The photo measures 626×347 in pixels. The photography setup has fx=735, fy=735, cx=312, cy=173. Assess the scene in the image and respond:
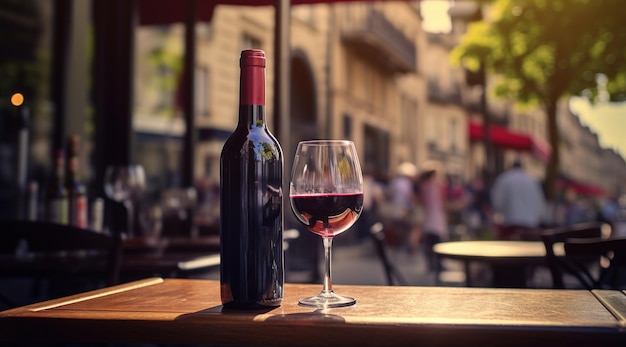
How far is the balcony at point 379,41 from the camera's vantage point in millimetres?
21562

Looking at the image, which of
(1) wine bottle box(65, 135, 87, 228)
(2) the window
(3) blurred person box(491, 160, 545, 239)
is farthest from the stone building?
(3) blurred person box(491, 160, 545, 239)

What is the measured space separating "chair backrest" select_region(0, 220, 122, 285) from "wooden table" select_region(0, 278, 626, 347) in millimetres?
614

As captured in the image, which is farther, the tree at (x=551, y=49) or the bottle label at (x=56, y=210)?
the tree at (x=551, y=49)

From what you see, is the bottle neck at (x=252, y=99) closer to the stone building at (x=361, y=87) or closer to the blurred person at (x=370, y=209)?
the stone building at (x=361, y=87)

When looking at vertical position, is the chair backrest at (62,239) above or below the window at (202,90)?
below

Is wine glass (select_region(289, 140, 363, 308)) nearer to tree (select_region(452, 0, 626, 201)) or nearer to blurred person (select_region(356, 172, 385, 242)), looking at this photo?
tree (select_region(452, 0, 626, 201))

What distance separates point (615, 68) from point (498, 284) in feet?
30.4

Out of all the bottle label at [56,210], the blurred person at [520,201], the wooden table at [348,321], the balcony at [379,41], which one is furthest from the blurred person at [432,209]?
the balcony at [379,41]

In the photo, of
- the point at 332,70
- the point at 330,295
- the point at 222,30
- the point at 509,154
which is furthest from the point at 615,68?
the point at 509,154

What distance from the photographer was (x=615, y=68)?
12117 millimetres

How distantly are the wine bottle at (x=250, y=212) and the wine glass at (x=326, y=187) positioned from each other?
2.1 inches

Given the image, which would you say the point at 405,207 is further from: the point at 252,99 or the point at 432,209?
the point at 252,99

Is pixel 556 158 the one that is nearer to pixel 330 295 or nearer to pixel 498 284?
pixel 498 284

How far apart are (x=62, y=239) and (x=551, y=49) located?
1100cm
